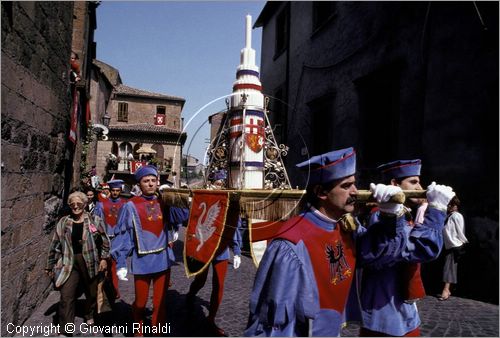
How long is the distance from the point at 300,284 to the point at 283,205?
4.57ft

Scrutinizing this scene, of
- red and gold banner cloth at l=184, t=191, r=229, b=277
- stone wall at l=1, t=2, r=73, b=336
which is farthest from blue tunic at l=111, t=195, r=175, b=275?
stone wall at l=1, t=2, r=73, b=336

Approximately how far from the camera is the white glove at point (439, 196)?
223 cm

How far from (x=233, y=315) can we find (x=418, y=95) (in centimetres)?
618

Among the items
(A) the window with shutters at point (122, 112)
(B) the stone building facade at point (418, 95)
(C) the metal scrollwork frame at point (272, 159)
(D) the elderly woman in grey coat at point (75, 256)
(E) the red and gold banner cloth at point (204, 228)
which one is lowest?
(D) the elderly woman in grey coat at point (75, 256)

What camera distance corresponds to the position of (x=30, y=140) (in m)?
4.53

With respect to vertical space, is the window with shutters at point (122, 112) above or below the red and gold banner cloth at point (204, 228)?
above

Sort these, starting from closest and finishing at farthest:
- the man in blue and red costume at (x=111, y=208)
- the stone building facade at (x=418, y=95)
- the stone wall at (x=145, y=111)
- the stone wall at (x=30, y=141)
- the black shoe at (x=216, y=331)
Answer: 1. the stone wall at (x=30, y=141)
2. the black shoe at (x=216, y=331)
3. the stone building facade at (x=418, y=95)
4. the man in blue and red costume at (x=111, y=208)
5. the stone wall at (x=145, y=111)

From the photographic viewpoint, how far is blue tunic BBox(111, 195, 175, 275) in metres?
4.17

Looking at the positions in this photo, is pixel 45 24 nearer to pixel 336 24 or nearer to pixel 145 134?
pixel 336 24

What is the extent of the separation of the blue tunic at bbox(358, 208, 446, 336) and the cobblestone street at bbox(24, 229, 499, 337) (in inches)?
87.3

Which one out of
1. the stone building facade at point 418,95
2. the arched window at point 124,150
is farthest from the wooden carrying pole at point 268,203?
the arched window at point 124,150

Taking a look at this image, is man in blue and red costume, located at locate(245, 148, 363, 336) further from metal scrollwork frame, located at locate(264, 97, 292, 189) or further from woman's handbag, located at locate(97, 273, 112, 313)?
woman's handbag, located at locate(97, 273, 112, 313)

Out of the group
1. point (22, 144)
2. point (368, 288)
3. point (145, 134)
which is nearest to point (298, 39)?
point (22, 144)

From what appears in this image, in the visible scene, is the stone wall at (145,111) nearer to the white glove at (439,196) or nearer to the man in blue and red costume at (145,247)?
the man in blue and red costume at (145,247)
